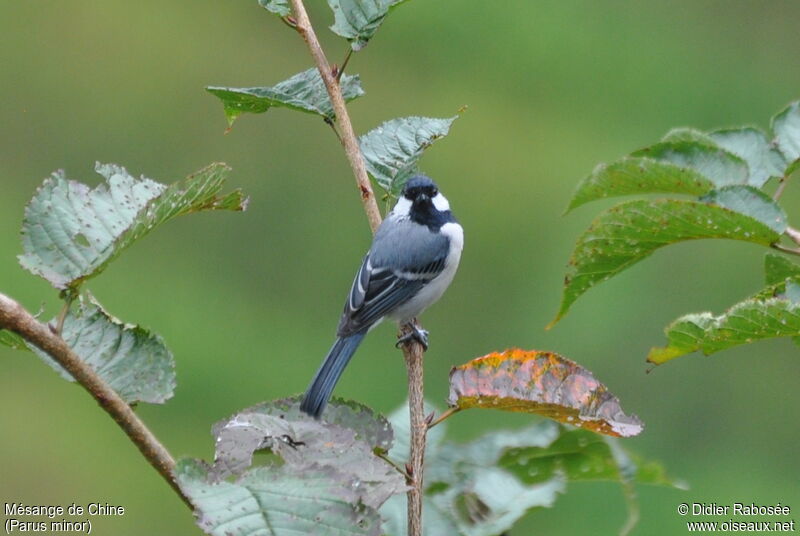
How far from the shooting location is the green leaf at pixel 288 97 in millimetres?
1637

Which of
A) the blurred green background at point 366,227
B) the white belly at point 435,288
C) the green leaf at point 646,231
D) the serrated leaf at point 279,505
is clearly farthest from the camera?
the blurred green background at point 366,227

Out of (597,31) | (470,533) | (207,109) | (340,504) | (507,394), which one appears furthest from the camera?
(597,31)

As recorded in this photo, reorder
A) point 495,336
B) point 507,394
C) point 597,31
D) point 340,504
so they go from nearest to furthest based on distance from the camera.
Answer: point 340,504, point 507,394, point 495,336, point 597,31

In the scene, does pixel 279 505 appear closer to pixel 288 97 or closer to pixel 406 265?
pixel 288 97

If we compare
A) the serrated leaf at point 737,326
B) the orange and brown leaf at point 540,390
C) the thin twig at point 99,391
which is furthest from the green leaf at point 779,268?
the thin twig at point 99,391

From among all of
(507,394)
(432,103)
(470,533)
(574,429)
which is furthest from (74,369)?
(432,103)

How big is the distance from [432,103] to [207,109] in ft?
4.57

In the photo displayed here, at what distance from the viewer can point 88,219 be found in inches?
49.7

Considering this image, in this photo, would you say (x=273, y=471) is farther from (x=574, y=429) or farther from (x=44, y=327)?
(x=574, y=429)

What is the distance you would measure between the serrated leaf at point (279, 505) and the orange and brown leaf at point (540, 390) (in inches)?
12.0

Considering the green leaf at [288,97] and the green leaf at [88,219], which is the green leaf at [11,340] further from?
the green leaf at [288,97]

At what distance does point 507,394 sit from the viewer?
1319mm

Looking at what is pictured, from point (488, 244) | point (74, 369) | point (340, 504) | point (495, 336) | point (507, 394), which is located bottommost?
point (340, 504)

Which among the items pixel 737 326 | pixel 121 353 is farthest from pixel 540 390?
pixel 121 353
